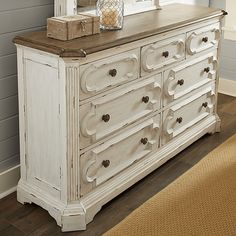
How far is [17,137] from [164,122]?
876 mm

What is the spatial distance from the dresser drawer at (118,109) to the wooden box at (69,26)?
334 mm

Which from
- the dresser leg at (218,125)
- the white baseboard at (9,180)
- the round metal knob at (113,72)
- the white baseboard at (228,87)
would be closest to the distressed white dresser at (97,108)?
the round metal knob at (113,72)

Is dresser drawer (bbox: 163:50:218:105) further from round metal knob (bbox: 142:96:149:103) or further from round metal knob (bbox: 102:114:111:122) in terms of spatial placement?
round metal knob (bbox: 102:114:111:122)

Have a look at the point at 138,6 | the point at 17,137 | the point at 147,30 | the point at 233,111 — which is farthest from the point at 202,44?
the point at 17,137

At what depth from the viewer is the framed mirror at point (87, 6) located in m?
2.65

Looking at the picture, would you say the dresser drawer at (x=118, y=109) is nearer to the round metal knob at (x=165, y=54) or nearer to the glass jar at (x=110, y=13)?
the round metal knob at (x=165, y=54)

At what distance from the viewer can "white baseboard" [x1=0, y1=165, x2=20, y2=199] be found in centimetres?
275

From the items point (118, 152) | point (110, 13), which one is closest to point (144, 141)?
point (118, 152)

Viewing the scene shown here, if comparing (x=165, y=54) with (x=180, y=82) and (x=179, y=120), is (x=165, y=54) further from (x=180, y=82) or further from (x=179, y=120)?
(x=179, y=120)

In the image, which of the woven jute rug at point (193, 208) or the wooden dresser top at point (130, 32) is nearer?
the wooden dresser top at point (130, 32)

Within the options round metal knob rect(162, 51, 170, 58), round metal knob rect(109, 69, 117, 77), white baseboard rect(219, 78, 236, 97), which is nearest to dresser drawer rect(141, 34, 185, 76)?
round metal knob rect(162, 51, 170, 58)

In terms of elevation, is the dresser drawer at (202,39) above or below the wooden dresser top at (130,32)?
below

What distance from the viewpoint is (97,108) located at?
2.46 meters

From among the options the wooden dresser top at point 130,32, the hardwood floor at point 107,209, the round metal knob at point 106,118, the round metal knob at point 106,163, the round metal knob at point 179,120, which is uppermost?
the wooden dresser top at point 130,32
